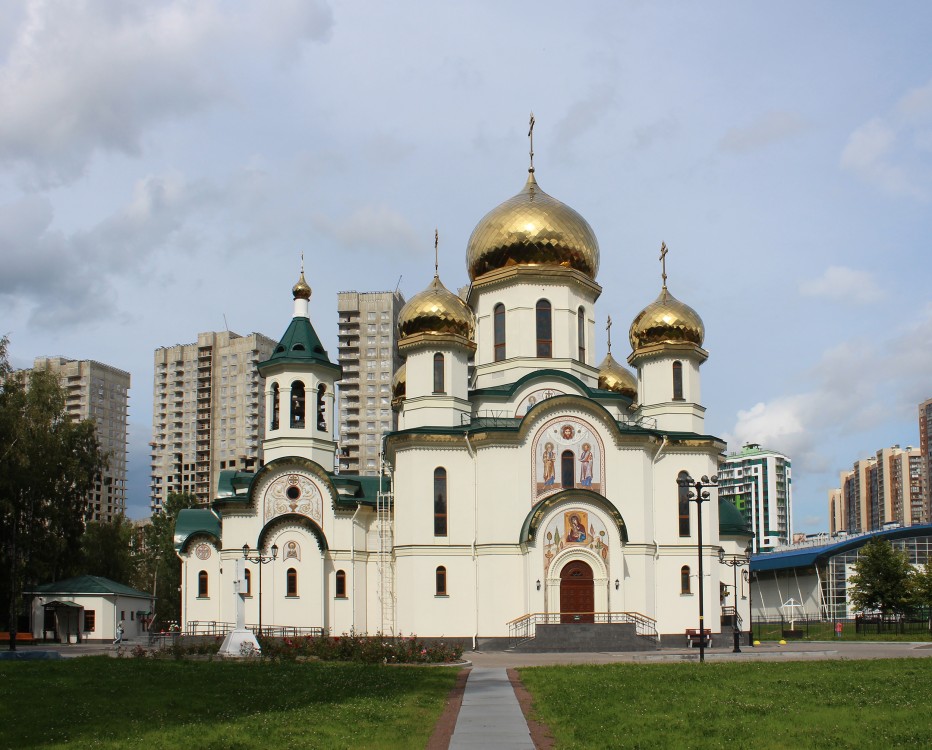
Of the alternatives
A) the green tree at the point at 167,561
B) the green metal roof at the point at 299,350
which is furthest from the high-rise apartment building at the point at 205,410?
the green metal roof at the point at 299,350

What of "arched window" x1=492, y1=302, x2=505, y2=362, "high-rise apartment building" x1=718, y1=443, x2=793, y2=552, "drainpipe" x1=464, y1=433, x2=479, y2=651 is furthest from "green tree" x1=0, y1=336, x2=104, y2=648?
"high-rise apartment building" x1=718, y1=443, x2=793, y2=552

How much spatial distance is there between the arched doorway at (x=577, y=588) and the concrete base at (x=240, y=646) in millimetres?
9475

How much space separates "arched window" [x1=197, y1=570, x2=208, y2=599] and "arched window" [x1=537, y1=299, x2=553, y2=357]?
14011mm

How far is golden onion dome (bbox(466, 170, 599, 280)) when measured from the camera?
117 ft

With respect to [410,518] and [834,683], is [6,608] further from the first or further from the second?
[834,683]

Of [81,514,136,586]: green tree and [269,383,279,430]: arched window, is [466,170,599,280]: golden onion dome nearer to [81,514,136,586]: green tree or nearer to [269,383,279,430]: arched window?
[269,383,279,430]: arched window

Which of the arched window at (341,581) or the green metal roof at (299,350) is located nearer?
the arched window at (341,581)

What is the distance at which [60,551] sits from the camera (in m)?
42.7

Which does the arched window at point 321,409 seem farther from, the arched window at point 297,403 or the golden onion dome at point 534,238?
the golden onion dome at point 534,238

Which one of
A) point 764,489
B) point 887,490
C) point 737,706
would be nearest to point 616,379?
point 737,706

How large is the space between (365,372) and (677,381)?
5258cm

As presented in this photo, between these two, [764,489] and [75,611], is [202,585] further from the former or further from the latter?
[764,489]

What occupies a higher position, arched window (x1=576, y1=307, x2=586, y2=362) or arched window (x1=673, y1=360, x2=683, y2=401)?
arched window (x1=576, y1=307, x2=586, y2=362)

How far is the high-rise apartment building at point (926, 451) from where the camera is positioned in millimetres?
108875
